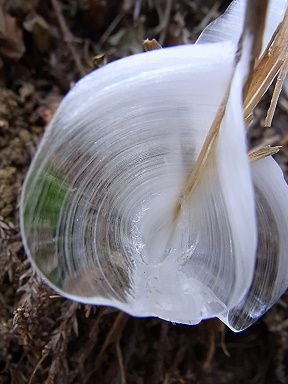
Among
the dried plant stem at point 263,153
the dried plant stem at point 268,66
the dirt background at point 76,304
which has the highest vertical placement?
the dried plant stem at point 268,66

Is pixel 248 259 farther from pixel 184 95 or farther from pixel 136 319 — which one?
pixel 136 319

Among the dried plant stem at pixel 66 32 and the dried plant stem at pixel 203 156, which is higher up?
the dried plant stem at pixel 203 156

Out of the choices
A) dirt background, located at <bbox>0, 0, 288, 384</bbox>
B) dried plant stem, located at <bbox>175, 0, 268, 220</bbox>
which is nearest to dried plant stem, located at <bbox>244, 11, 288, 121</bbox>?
dried plant stem, located at <bbox>175, 0, 268, 220</bbox>

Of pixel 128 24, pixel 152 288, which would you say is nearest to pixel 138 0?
pixel 128 24

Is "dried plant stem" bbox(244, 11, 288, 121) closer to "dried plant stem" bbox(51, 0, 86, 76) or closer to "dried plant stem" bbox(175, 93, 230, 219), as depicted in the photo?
"dried plant stem" bbox(175, 93, 230, 219)

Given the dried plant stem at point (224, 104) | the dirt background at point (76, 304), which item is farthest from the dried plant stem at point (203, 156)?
the dirt background at point (76, 304)

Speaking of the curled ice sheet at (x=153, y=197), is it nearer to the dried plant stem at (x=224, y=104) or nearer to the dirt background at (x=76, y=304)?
the dried plant stem at (x=224, y=104)

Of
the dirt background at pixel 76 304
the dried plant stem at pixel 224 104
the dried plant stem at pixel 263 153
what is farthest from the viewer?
the dirt background at pixel 76 304
